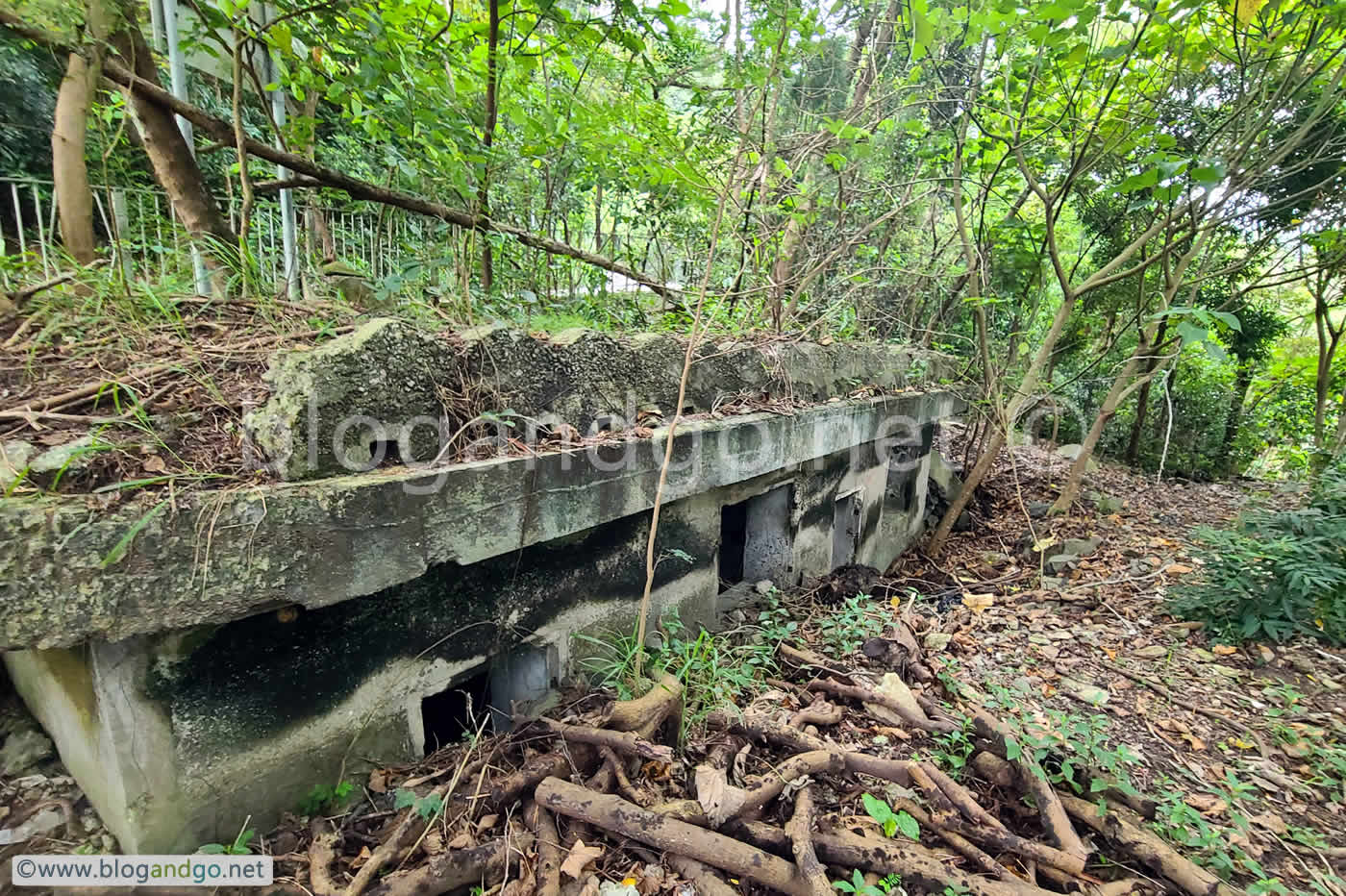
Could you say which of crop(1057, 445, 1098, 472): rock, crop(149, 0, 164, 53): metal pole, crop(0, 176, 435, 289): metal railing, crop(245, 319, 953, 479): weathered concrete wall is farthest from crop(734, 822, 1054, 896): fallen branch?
crop(1057, 445, 1098, 472): rock

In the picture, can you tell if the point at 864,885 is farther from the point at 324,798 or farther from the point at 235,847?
the point at 235,847

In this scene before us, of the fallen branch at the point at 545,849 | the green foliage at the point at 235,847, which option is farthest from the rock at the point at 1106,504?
the green foliage at the point at 235,847

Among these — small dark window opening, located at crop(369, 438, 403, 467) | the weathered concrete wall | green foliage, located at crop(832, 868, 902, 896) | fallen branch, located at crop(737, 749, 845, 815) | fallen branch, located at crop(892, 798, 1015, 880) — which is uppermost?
the weathered concrete wall

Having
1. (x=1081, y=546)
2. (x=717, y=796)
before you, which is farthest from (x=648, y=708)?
(x=1081, y=546)

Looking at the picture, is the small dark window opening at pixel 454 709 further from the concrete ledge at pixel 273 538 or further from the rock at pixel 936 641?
the rock at pixel 936 641

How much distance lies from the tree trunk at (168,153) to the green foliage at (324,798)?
2.40 m

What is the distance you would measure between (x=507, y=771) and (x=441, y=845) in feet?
0.90

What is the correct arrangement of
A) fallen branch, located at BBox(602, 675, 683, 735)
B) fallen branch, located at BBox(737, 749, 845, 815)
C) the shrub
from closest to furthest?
fallen branch, located at BBox(737, 749, 845, 815), fallen branch, located at BBox(602, 675, 683, 735), the shrub

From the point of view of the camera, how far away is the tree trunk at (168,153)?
2.58 metres

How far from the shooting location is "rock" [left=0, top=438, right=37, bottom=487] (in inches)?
50.0

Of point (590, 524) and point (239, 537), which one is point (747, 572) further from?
point (239, 537)

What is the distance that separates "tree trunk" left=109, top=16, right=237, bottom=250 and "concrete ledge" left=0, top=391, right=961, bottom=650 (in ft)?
6.41

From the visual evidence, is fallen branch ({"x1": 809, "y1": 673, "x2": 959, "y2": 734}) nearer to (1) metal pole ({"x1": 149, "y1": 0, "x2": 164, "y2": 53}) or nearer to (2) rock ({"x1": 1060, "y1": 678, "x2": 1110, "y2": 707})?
(2) rock ({"x1": 1060, "y1": 678, "x2": 1110, "y2": 707})

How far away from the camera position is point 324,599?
148cm
